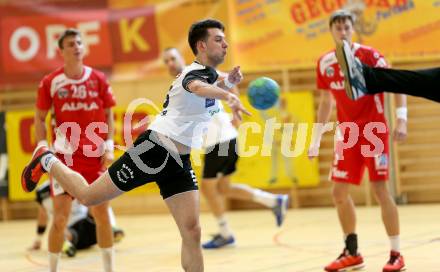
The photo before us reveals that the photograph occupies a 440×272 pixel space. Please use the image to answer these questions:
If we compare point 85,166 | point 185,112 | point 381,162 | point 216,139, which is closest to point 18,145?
point 216,139

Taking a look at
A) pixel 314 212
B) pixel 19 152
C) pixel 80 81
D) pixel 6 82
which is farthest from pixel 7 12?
pixel 80 81

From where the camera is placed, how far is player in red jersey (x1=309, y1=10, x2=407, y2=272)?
6.86 metres

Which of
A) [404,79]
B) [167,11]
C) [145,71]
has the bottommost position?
[404,79]

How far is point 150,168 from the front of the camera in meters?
5.48

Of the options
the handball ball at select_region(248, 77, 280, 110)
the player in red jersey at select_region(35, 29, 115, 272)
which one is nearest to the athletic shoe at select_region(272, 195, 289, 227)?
the player in red jersey at select_region(35, 29, 115, 272)

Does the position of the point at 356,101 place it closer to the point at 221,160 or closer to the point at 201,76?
the point at 201,76

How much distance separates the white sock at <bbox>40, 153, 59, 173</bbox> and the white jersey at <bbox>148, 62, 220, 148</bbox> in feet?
3.58

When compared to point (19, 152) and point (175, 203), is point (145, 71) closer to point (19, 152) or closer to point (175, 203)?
point (19, 152)

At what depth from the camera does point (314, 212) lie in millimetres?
13141

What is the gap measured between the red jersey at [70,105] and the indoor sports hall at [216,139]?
0.04 ft

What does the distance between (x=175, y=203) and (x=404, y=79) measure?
6.49 feet

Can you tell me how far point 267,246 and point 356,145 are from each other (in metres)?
2.55

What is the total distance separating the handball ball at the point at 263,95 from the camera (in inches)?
231

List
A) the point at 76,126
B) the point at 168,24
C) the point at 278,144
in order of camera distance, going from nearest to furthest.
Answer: the point at 76,126
the point at 278,144
the point at 168,24
